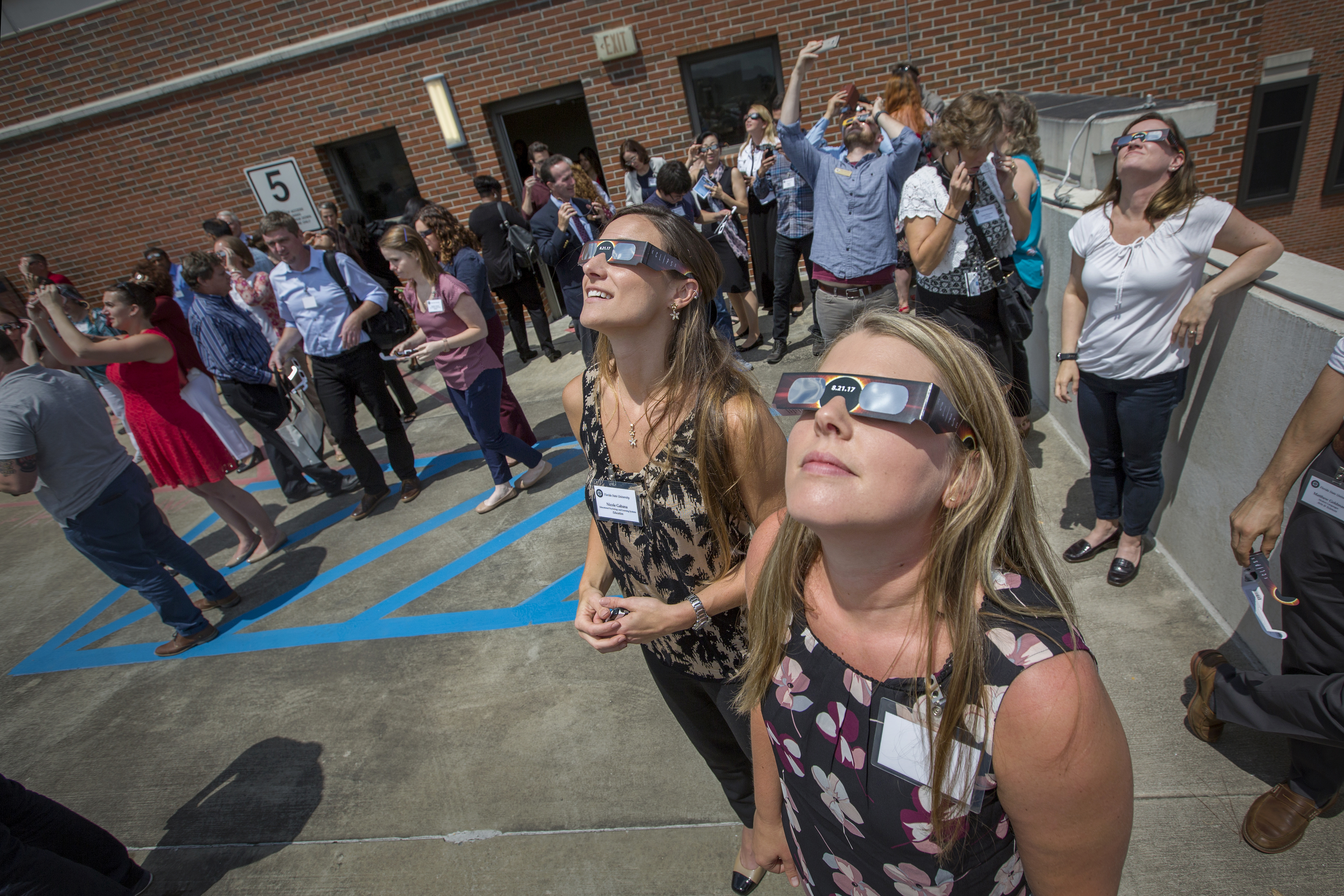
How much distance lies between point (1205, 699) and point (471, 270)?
5001 mm

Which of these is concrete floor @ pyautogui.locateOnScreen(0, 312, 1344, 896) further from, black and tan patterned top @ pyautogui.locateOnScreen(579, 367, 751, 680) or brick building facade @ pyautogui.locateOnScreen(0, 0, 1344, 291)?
brick building facade @ pyautogui.locateOnScreen(0, 0, 1344, 291)

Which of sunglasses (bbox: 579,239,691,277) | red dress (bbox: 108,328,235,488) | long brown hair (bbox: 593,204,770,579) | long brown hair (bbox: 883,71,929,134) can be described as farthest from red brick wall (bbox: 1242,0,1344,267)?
red dress (bbox: 108,328,235,488)

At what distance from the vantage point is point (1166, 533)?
323cm

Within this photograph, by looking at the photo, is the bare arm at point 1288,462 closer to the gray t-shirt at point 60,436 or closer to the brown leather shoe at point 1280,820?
the brown leather shoe at point 1280,820

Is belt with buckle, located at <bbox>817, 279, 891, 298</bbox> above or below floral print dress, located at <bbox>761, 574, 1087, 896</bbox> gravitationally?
below

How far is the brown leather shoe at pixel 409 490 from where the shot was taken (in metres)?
5.46

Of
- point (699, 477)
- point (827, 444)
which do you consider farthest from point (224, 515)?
point (827, 444)

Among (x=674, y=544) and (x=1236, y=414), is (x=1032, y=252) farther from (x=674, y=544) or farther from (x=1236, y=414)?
(x=674, y=544)

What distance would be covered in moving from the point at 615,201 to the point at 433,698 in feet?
22.2

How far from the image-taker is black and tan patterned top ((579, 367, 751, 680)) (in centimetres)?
181

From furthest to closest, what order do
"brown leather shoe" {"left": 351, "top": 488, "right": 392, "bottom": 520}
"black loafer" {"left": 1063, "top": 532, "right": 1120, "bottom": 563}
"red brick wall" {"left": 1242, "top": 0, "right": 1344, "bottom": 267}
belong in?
"red brick wall" {"left": 1242, "top": 0, "right": 1344, "bottom": 267} → "brown leather shoe" {"left": 351, "top": 488, "right": 392, "bottom": 520} → "black loafer" {"left": 1063, "top": 532, "right": 1120, "bottom": 563}

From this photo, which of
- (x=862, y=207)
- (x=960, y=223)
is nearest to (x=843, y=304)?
(x=862, y=207)

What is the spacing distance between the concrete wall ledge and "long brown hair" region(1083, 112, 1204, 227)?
358 millimetres

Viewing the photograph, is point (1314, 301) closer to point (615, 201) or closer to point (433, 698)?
point (433, 698)
